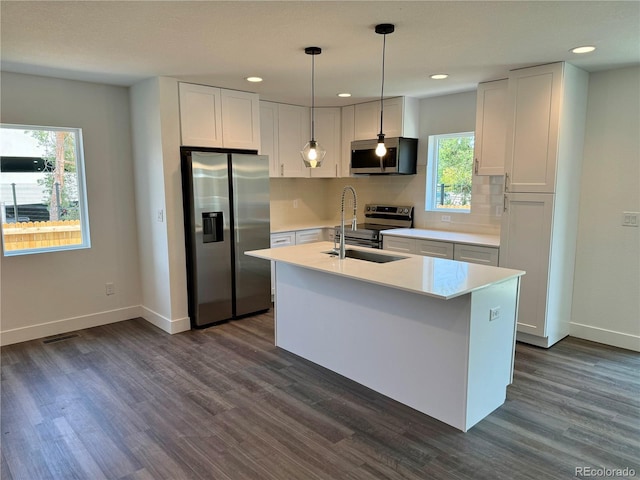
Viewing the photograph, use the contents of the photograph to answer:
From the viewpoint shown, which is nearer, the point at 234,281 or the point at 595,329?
the point at 595,329

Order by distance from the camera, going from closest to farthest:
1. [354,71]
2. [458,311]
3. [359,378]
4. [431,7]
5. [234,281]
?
[431,7] → [458,311] → [359,378] → [354,71] → [234,281]

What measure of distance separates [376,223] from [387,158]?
3.27 ft

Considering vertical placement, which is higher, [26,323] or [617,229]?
[617,229]

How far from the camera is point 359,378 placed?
3.09m

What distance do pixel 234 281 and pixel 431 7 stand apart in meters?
3.14

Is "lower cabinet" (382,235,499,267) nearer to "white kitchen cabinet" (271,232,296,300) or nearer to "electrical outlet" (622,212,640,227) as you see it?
"electrical outlet" (622,212,640,227)

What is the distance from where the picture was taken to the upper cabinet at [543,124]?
136 inches

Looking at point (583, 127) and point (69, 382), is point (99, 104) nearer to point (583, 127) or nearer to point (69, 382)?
point (69, 382)

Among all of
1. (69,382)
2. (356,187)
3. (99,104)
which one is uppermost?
(99,104)

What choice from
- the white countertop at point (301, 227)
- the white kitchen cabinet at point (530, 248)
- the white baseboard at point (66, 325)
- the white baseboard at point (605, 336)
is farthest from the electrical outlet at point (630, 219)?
the white baseboard at point (66, 325)

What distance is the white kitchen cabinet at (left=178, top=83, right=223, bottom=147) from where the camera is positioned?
4.05 m

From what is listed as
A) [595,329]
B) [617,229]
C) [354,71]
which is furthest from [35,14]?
[595,329]

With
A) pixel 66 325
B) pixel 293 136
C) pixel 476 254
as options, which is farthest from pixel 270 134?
pixel 66 325

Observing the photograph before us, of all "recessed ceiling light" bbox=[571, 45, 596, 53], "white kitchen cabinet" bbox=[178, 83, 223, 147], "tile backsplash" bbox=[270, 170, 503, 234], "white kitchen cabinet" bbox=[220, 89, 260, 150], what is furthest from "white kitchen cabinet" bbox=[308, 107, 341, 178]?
"recessed ceiling light" bbox=[571, 45, 596, 53]
